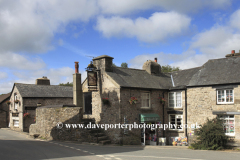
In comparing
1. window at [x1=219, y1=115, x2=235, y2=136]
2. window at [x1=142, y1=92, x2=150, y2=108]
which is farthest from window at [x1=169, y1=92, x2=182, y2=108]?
window at [x1=219, y1=115, x2=235, y2=136]

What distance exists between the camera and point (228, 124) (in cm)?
1786

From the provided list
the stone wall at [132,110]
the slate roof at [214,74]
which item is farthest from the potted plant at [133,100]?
the slate roof at [214,74]

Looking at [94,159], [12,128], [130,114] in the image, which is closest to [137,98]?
[130,114]

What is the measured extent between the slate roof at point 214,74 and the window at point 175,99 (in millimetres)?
1043

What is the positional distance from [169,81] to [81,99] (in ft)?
29.3

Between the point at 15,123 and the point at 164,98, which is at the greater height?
the point at 164,98

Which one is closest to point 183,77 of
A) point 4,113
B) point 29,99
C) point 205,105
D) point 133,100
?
point 205,105

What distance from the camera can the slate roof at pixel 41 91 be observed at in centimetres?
3247

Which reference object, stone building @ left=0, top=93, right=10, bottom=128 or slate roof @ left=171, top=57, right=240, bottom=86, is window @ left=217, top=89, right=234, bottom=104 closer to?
slate roof @ left=171, top=57, right=240, bottom=86

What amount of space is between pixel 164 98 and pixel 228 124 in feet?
19.7

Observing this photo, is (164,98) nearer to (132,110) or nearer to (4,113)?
(132,110)

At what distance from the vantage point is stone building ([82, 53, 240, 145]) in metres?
18.3

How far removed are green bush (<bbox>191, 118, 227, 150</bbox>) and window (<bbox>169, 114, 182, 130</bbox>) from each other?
3712 mm

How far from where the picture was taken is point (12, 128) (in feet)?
113
